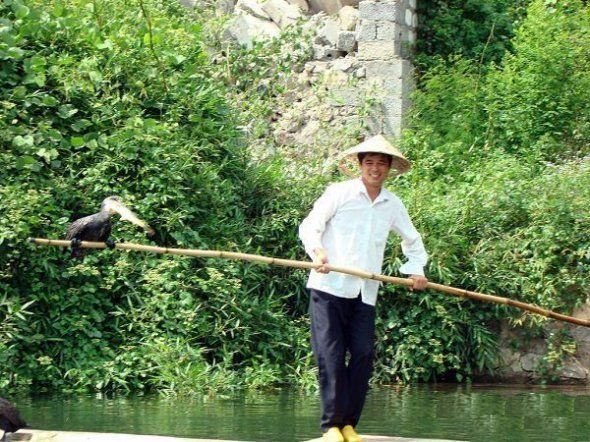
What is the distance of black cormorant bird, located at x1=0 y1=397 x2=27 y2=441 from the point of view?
669 cm

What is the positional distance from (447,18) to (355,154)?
826 centimetres

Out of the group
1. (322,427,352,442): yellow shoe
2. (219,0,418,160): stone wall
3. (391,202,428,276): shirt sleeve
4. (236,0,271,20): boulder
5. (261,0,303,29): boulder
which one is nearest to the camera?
(322,427,352,442): yellow shoe

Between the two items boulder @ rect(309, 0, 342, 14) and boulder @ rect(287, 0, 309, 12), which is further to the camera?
boulder @ rect(287, 0, 309, 12)

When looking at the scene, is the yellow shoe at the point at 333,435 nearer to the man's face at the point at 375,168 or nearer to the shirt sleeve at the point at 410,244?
the shirt sleeve at the point at 410,244

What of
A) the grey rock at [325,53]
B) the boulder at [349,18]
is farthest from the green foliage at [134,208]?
the boulder at [349,18]

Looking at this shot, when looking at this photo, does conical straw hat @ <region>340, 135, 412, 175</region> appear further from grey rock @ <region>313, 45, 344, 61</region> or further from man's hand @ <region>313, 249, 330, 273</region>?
grey rock @ <region>313, 45, 344, 61</region>

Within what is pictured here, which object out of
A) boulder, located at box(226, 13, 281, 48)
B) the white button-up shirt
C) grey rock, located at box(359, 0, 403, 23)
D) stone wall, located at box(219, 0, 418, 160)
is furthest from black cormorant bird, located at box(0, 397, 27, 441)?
grey rock, located at box(359, 0, 403, 23)

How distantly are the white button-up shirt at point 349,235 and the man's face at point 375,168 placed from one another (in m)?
0.05

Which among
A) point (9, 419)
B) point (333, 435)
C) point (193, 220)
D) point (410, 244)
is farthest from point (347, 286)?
point (193, 220)

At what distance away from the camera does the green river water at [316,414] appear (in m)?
7.85

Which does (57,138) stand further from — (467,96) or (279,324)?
(467,96)

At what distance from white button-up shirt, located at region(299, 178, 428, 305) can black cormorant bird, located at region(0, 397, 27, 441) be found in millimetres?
1827

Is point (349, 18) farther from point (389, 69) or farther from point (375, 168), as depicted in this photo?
point (375, 168)

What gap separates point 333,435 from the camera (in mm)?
6238
